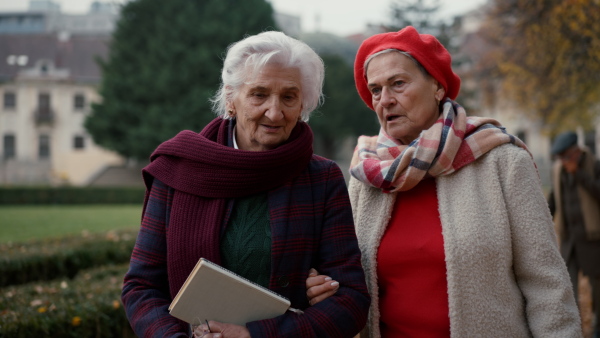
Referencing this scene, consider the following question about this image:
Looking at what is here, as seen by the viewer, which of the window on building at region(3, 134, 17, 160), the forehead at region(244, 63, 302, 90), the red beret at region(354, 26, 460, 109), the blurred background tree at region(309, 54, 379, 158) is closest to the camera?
the forehead at region(244, 63, 302, 90)

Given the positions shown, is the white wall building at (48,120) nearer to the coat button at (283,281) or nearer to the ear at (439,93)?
the ear at (439,93)

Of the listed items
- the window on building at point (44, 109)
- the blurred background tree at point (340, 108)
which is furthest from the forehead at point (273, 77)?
the window on building at point (44, 109)

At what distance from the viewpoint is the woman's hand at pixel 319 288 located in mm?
2244

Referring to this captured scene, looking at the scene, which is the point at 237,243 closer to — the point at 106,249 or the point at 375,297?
the point at 375,297

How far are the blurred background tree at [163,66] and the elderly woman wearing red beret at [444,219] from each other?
3039cm

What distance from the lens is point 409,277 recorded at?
2.52 meters

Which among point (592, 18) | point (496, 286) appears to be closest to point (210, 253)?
point (496, 286)

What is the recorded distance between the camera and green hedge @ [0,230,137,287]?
22.7 feet

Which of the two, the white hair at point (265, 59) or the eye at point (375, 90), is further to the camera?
the eye at point (375, 90)

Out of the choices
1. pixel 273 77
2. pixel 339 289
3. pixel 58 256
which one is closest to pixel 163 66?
pixel 58 256

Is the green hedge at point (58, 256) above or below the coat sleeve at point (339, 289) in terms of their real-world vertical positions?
below

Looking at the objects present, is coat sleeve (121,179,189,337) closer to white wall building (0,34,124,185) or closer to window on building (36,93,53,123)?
white wall building (0,34,124,185)

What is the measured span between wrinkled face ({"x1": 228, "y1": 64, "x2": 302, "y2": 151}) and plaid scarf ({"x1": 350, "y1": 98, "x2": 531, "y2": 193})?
1.50ft

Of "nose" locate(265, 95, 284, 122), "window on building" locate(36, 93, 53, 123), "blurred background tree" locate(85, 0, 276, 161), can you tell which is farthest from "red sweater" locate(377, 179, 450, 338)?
"window on building" locate(36, 93, 53, 123)
